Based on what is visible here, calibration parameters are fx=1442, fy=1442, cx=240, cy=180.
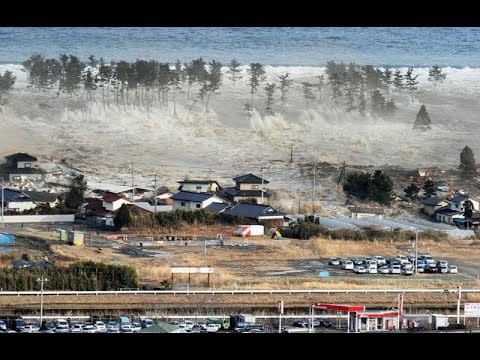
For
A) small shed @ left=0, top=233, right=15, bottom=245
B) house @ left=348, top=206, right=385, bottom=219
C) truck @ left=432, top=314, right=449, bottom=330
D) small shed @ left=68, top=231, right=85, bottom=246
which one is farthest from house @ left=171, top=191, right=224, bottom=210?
truck @ left=432, top=314, right=449, bottom=330

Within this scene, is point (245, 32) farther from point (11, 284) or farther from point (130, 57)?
point (11, 284)

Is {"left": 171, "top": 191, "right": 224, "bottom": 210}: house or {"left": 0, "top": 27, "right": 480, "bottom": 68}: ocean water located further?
{"left": 171, "top": 191, "right": 224, "bottom": 210}: house

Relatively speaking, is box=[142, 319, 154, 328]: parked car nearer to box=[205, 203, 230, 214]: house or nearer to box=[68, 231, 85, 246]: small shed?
box=[68, 231, 85, 246]: small shed

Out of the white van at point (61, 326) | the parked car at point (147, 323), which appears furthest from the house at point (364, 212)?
the white van at point (61, 326)

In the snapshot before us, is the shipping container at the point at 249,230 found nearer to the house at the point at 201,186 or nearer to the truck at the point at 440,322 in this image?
the house at the point at 201,186

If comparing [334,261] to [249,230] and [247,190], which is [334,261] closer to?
[249,230]

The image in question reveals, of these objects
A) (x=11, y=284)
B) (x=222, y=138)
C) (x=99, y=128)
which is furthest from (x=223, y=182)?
(x=11, y=284)
